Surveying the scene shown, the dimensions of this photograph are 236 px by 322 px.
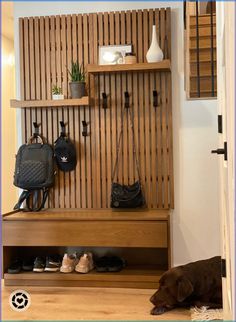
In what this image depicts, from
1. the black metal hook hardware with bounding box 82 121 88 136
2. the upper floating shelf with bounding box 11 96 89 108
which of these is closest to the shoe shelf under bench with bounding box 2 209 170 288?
Answer: the black metal hook hardware with bounding box 82 121 88 136

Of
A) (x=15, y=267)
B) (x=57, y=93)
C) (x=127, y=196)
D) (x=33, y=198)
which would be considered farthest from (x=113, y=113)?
(x=15, y=267)

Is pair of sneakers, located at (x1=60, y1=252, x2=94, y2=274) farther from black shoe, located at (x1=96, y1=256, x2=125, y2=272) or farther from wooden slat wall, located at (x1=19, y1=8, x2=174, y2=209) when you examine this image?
wooden slat wall, located at (x1=19, y1=8, x2=174, y2=209)

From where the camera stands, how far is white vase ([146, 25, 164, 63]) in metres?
3.75

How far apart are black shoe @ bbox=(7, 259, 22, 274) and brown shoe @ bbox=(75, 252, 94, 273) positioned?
0.50m

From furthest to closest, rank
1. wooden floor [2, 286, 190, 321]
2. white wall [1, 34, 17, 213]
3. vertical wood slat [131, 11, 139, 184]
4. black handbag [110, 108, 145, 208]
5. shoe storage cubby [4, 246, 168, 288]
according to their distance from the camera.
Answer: white wall [1, 34, 17, 213]
vertical wood slat [131, 11, 139, 184]
black handbag [110, 108, 145, 208]
shoe storage cubby [4, 246, 168, 288]
wooden floor [2, 286, 190, 321]

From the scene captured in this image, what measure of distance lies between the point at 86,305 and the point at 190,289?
0.78 meters

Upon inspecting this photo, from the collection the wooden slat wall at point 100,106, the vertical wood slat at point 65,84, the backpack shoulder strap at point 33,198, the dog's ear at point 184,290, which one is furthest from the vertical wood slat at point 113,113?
the dog's ear at point 184,290

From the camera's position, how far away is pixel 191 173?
394cm

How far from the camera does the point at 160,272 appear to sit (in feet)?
12.2

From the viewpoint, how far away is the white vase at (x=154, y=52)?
375cm

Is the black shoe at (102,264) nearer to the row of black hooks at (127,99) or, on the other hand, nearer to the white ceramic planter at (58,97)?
the row of black hooks at (127,99)

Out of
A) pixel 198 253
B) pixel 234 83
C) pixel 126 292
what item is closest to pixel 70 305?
pixel 126 292

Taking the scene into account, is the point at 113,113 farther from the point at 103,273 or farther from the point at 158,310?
the point at 158,310

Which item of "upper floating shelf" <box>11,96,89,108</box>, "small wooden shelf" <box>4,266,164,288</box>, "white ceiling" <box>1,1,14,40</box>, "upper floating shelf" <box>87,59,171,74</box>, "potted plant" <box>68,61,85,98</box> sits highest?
"white ceiling" <box>1,1,14,40</box>
